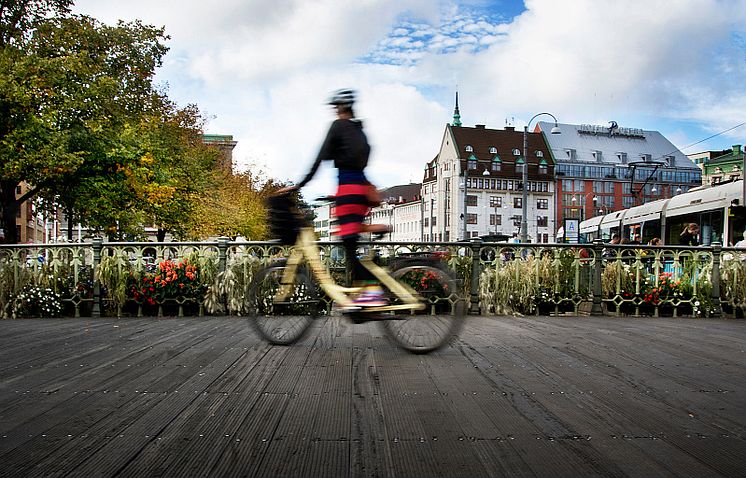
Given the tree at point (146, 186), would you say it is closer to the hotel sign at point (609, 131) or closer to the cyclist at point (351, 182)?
the cyclist at point (351, 182)

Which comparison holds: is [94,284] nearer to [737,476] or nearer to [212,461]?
[212,461]

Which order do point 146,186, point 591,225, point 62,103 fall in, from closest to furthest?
point 62,103
point 146,186
point 591,225

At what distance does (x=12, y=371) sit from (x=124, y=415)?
211 centimetres

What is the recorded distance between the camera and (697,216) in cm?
2284

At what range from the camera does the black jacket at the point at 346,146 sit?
600cm

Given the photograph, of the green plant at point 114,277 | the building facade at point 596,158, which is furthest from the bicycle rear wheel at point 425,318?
the building facade at point 596,158

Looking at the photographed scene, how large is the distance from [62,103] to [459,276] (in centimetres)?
2275

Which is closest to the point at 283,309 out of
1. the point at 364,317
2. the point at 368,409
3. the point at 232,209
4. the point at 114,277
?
the point at 364,317

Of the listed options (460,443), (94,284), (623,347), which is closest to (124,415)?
(460,443)

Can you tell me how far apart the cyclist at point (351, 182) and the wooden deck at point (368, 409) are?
2.08ft

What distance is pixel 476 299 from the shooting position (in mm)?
11633

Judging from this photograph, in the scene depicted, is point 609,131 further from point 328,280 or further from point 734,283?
point 328,280

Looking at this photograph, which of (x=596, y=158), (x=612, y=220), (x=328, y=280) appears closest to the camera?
(x=328, y=280)

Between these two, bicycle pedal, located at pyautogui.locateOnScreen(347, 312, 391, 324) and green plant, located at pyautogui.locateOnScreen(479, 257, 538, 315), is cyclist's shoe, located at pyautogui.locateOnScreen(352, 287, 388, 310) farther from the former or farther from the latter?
green plant, located at pyautogui.locateOnScreen(479, 257, 538, 315)
